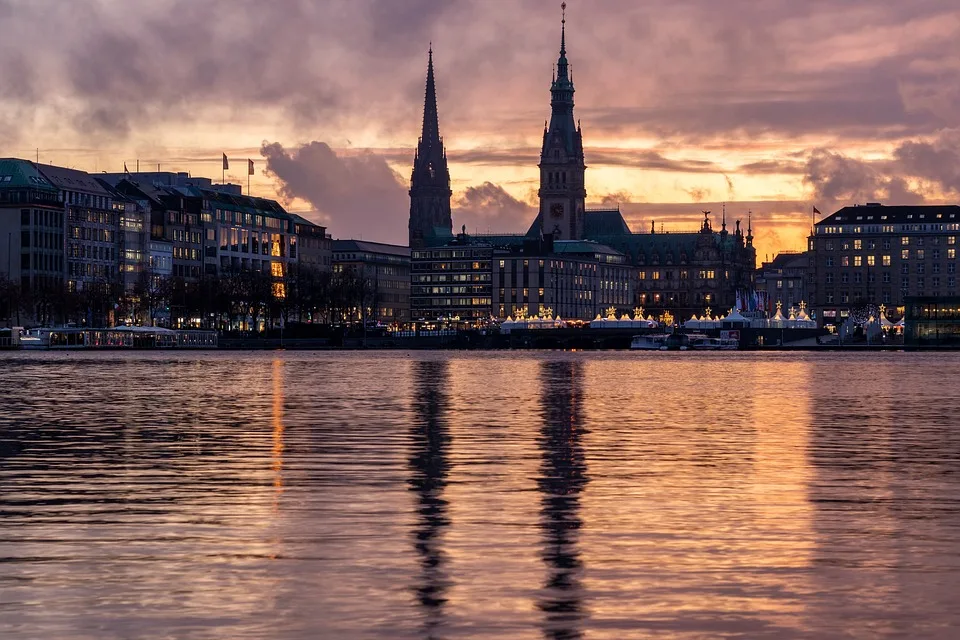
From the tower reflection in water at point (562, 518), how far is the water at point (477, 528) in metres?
0.08

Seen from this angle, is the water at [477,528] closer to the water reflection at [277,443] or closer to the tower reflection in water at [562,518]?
the tower reflection in water at [562,518]

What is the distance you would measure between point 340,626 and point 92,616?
2790 millimetres

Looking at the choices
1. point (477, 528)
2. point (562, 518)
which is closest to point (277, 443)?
point (562, 518)

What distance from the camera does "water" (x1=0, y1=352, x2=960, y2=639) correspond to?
18.3m

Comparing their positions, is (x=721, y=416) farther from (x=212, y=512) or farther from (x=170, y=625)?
(x=170, y=625)

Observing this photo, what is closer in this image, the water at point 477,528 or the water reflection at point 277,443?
the water at point 477,528

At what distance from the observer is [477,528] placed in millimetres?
25484

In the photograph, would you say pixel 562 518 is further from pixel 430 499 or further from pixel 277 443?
pixel 277 443

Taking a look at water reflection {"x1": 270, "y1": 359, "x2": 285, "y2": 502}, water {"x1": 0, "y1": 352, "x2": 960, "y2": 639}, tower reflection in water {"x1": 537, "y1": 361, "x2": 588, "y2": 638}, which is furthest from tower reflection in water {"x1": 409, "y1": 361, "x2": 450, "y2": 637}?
water reflection {"x1": 270, "y1": 359, "x2": 285, "y2": 502}

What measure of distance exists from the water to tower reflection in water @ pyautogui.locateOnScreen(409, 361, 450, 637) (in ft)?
0.29

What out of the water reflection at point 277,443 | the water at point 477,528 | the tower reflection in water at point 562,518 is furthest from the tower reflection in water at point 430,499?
the water reflection at point 277,443

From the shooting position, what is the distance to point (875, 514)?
90.9ft

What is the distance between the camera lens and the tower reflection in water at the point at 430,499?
1941 centimetres

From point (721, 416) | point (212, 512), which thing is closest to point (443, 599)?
point (212, 512)
